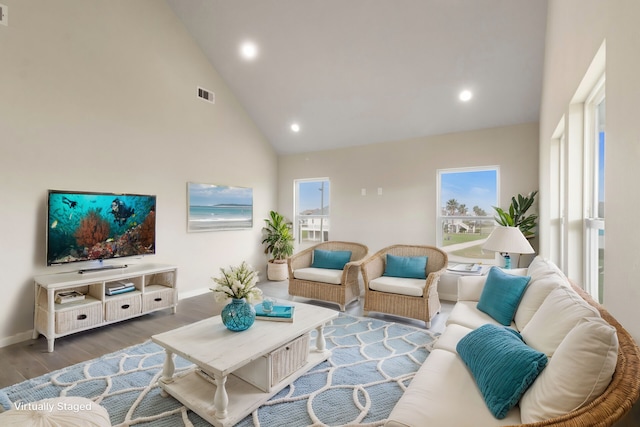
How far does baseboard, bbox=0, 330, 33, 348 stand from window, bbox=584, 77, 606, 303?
4.84m

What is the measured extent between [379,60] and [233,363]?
12.2 ft

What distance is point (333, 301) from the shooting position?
159 inches

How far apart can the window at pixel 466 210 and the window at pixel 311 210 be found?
2051 millimetres

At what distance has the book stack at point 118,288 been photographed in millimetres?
3465

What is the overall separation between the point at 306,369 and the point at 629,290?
202 cm

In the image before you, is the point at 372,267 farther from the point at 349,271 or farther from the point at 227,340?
the point at 227,340

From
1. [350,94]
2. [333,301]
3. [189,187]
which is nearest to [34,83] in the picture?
[189,187]

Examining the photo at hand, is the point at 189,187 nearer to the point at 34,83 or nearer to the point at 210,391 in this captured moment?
the point at 34,83

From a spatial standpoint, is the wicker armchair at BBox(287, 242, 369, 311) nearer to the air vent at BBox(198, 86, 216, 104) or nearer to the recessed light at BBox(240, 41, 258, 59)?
the air vent at BBox(198, 86, 216, 104)

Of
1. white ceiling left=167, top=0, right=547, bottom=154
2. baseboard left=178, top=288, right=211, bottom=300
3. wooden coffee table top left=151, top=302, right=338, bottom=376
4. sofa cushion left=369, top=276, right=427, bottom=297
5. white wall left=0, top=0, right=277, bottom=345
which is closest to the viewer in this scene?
wooden coffee table top left=151, top=302, right=338, bottom=376

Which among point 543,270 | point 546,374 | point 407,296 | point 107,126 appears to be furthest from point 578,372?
A: point 107,126

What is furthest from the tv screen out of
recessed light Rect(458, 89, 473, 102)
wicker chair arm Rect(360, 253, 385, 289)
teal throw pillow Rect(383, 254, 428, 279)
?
recessed light Rect(458, 89, 473, 102)

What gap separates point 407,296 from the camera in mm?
3541

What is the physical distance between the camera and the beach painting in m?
4.71
